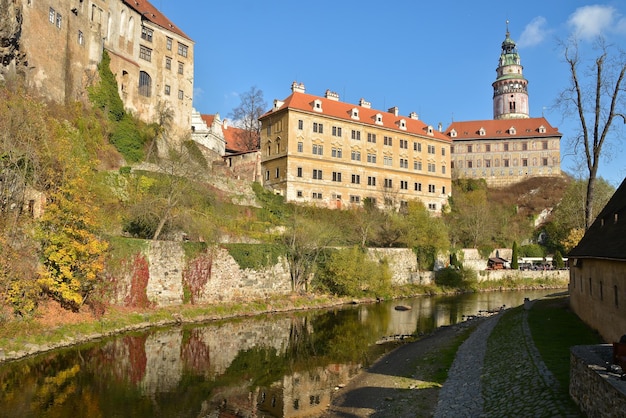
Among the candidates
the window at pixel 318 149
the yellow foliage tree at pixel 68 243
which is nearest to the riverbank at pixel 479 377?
the yellow foliage tree at pixel 68 243

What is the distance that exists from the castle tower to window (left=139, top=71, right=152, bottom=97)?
6649 centimetres

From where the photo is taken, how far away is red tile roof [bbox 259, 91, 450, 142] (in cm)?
4972

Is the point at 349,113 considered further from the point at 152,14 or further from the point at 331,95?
the point at 152,14

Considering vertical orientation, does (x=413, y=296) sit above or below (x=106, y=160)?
below

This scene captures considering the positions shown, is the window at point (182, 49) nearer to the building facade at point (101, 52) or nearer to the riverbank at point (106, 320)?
the building facade at point (101, 52)

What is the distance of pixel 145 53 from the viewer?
4438 centimetres

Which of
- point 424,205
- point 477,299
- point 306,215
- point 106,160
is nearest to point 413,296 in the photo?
point 477,299

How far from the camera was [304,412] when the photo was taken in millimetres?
13672

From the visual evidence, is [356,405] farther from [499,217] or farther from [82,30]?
[499,217]

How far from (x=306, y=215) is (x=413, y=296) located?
11.9m

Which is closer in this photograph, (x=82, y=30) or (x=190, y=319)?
(x=190, y=319)

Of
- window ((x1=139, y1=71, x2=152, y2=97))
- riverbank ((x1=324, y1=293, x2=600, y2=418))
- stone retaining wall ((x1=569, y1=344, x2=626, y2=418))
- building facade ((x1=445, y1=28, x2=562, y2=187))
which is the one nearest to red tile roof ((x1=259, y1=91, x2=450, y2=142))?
window ((x1=139, y1=71, x2=152, y2=97))

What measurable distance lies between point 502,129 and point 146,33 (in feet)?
185

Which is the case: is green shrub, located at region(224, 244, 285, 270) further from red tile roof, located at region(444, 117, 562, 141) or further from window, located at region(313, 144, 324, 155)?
red tile roof, located at region(444, 117, 562, 141)
